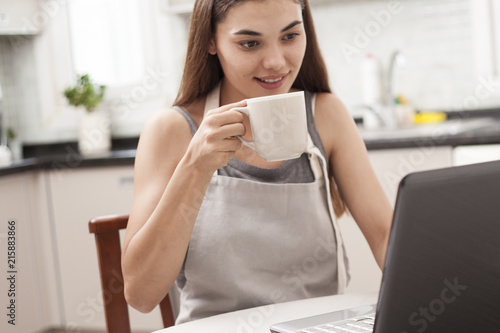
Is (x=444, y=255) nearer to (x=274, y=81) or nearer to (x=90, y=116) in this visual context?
(x=274, y=81)

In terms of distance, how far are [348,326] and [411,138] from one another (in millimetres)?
1534

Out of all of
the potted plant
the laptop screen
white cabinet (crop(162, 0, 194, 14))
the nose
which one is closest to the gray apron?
the nose

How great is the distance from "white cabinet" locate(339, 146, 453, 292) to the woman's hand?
4.35 feet

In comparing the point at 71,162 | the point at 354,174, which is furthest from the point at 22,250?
the point at 354,174

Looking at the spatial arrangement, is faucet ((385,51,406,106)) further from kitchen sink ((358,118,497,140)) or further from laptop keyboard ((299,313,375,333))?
laptop keyboard ((299,313,375,333))

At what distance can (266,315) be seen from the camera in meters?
0.99

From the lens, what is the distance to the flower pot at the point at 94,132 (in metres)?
3.25

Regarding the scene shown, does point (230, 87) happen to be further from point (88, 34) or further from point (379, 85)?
point (88, 34)

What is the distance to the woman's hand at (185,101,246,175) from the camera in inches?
37.5

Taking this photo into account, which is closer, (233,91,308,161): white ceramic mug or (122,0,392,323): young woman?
(233,91,308,161): white ceramic mug

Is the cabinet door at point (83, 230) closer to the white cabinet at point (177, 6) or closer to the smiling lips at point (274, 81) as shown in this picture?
the white cabinet at point (177, 6)

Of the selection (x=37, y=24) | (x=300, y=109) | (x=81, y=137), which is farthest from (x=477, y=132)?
(x=37, y=24)

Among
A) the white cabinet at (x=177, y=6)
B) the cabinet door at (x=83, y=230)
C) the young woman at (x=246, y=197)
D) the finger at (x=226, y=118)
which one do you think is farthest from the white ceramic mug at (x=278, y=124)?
the white cabinet at (x=177, y=6)

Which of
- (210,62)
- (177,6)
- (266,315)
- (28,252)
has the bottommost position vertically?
(28,252)
